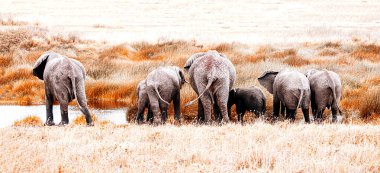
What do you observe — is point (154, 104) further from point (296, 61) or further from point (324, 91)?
point (296, 61)

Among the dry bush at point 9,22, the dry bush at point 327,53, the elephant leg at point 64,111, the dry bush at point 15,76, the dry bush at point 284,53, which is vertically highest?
the dry bush at point 9,22

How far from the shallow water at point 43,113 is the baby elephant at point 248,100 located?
3008 mm

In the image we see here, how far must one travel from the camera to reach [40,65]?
14.4m

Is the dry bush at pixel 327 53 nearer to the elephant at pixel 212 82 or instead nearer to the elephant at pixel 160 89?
the elephant at pixel 212 82

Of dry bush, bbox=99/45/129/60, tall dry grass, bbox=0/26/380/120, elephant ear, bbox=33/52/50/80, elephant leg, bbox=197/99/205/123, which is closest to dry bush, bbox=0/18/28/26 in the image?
tall dry grass, bbox=0/26/380/120

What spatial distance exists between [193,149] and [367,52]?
1986cm

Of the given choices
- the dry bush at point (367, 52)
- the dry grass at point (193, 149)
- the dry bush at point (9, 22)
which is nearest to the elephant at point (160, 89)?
the dry grass at point (193, 149)

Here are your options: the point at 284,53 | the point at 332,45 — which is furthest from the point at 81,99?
the point at 332,45

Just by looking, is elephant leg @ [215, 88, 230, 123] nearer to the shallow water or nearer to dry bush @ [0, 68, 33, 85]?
the shallow water

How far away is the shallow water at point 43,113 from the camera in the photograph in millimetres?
15648

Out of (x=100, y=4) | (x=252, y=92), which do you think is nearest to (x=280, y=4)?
(x=100, y=4)

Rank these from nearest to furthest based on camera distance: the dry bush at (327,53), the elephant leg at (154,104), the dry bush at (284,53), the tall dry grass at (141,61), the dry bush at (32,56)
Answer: the elephant leg at (154,104) → the tall dry grass at (141,61) → the dry bush at (32,56) → the dry bush at (284,53) → the dry bush at (327,53)

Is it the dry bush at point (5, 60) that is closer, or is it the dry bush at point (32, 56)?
the dry bush at point (5, 60)

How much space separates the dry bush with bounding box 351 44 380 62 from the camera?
2538cm
